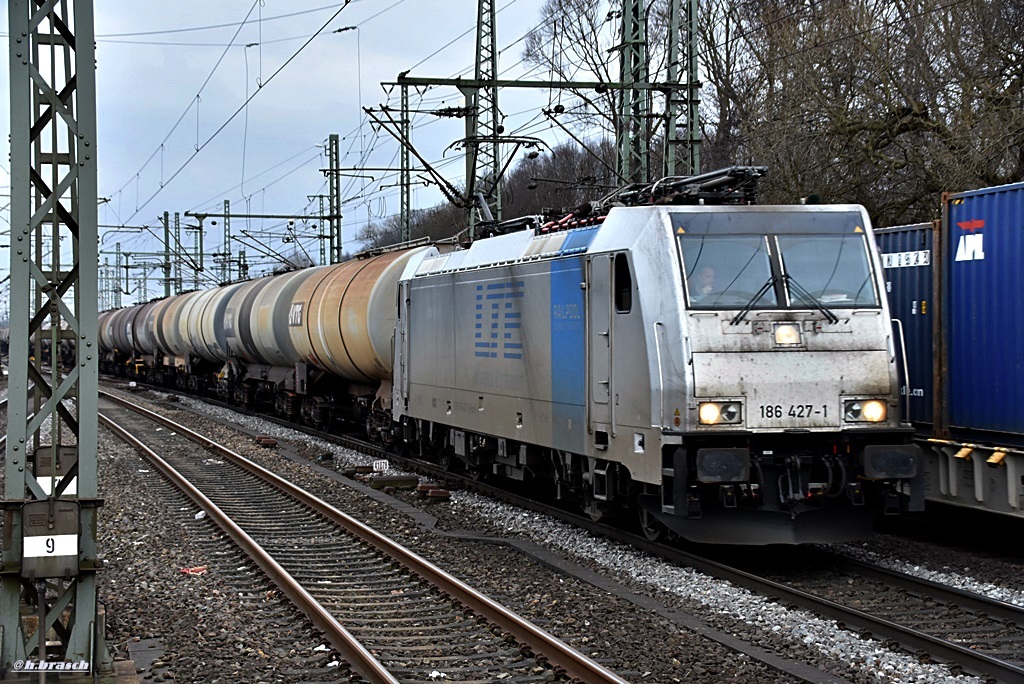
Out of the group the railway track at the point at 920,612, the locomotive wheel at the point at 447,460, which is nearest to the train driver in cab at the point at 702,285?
the railway track at the point at 920,612

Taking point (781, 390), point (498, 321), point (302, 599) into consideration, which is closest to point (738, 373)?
point (781, 390)

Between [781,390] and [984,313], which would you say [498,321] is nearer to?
[781,390]

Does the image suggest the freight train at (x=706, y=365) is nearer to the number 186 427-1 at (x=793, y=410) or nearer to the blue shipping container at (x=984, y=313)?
the number 186 427-1 at (x=793, y=410)

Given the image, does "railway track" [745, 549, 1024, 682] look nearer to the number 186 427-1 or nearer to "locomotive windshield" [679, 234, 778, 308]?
the number 186 427-1

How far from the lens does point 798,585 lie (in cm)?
959

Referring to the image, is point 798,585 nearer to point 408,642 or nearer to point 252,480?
point 408,642

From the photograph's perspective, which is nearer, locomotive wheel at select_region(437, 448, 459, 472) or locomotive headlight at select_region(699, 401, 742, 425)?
locomotive headlight at select_region(699, 401, 742, 425)

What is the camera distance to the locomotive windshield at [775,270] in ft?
32.4

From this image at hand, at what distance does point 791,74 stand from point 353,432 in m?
12.1

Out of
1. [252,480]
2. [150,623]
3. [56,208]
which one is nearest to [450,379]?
[252,480]

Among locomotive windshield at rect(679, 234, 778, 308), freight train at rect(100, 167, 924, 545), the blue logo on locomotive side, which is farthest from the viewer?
the blue logo on locomotive side

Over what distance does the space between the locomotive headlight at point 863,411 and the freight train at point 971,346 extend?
55 centimetres

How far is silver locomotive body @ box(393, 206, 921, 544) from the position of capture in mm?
9555

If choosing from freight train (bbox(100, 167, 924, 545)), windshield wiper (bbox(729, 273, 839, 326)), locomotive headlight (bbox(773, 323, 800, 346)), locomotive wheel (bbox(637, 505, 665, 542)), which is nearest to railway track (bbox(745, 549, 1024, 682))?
freight train (bbox(100, 167, 924, 545))
